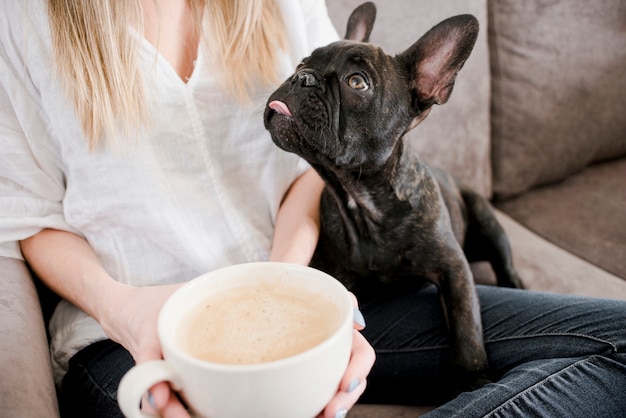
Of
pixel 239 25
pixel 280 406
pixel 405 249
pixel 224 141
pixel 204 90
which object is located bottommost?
pixel 405 249

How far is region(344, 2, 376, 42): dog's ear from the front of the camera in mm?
1253

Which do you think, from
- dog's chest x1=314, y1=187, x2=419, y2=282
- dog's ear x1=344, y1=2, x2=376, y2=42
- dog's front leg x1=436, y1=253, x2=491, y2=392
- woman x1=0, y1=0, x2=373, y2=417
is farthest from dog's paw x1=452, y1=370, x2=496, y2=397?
dog's ear x1=344, y1=2, x2=376, y2=42

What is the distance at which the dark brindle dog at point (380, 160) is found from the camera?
3.35 feet

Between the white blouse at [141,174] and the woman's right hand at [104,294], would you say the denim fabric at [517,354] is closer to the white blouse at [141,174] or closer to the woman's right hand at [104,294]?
the white blouse at [141,174]

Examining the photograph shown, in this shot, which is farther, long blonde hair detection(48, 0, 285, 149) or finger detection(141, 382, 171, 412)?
long blonde hair detection(48, 0, 285, 149)

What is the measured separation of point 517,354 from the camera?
41.4 inches

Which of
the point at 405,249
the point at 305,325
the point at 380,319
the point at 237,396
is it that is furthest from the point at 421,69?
the point at 237,396

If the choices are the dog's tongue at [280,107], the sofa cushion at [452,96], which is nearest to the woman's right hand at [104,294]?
the dog's tongue at [280,107]

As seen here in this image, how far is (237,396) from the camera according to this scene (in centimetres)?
54

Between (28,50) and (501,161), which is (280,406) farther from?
(501,161)

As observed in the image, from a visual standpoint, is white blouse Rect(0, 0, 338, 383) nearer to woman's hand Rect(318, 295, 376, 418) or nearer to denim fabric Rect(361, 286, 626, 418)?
denim fabric Rect(361, 286, 626, 418)

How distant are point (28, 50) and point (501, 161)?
141 centimetres

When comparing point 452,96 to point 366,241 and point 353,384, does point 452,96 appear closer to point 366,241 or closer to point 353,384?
→ point 366,241

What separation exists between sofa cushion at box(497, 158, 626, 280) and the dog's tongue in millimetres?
1089
